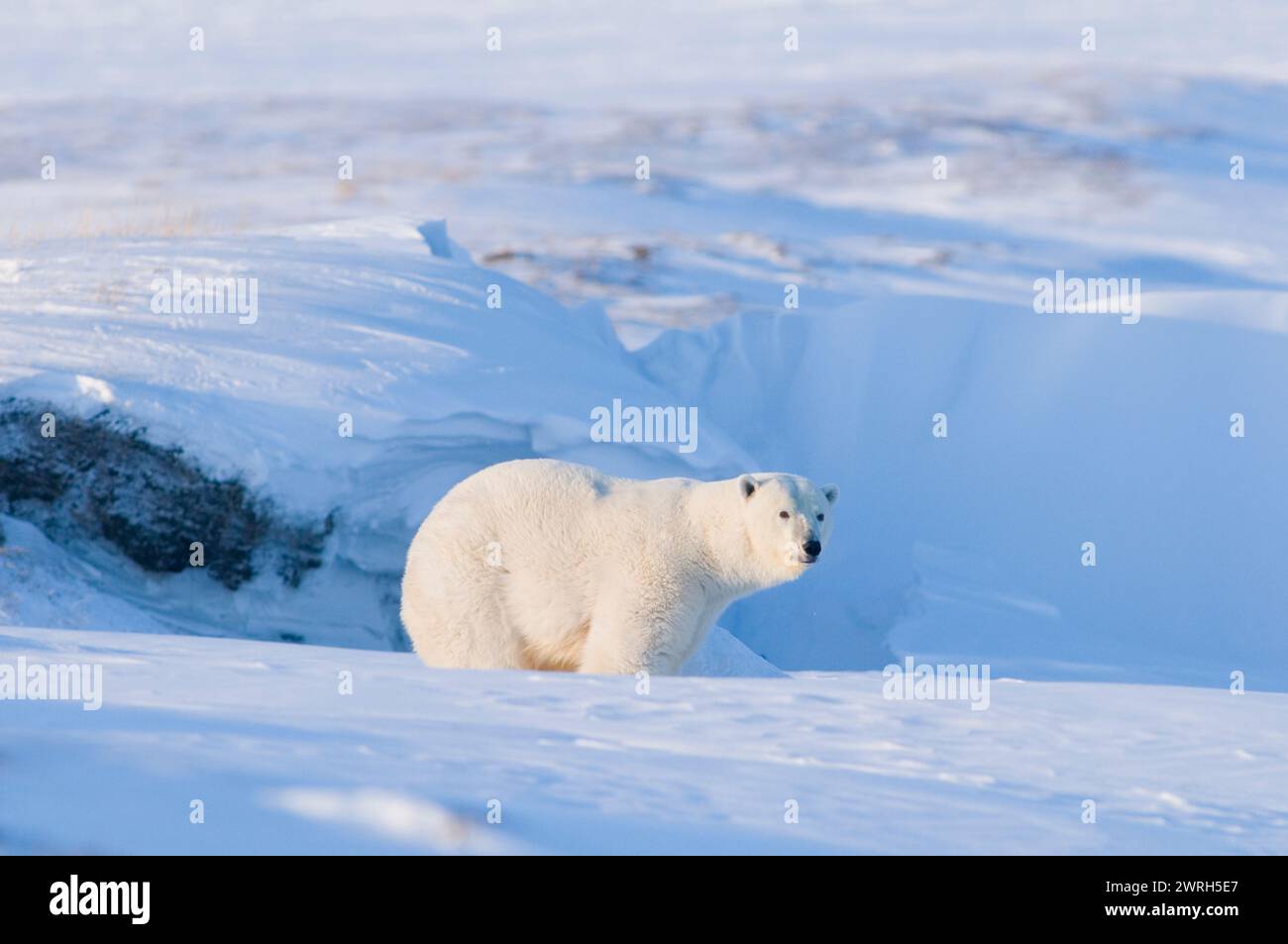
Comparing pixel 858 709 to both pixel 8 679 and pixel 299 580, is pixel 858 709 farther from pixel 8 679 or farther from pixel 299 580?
pixel 299 580

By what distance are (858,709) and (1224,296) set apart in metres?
9.49

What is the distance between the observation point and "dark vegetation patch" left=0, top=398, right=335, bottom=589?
880 cm

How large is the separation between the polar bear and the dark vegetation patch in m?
3.19

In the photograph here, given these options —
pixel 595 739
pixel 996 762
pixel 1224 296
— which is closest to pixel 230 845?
pixel 595 739

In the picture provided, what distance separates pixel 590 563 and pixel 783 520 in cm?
70

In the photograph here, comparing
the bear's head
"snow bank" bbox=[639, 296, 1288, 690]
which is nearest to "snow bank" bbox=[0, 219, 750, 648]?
"snow bank" bbox=[639, 296, 1288, 690]

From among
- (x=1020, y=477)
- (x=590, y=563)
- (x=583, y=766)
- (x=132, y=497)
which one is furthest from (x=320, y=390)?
(x=583, y=766)

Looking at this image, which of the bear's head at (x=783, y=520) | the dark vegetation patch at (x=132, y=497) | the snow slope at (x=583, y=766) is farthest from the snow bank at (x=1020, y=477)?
the snow slope at (x=583, y=766)

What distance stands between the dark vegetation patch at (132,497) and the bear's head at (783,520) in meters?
3.82

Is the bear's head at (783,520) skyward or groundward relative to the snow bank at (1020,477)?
skyward

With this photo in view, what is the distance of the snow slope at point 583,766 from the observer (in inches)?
130

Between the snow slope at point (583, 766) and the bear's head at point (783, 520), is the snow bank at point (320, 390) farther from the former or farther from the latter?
the bear's head at point (783, 520)

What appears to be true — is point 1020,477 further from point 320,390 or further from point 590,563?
point 590,563

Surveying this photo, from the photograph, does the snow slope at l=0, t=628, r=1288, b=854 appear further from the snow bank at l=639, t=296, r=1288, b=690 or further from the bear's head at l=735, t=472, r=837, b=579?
the snow bank at l=639, t=296, r=1288, b=690
